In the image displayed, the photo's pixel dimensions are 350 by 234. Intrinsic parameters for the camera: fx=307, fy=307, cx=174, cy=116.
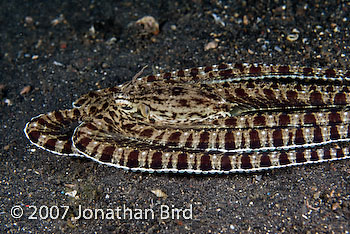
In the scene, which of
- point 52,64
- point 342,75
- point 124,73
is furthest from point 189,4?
point 342,75

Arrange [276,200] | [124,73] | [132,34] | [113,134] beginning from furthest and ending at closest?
[132,34]
[124,73]
[113,134]
[276,200]

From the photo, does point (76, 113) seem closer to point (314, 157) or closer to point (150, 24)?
point (150, 24)

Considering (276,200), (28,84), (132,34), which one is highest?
(132,34)

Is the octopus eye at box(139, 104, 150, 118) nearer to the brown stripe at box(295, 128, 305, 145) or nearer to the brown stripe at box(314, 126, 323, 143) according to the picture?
the brown stripe at box(295, 128, 305, 145)

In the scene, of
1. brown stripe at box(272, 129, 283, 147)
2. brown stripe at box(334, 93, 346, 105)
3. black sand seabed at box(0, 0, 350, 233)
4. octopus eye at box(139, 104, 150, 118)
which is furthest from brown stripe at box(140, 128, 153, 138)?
brown stripe at box(334, 93, 346, 105)

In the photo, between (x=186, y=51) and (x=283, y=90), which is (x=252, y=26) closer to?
(x=186, y=51)

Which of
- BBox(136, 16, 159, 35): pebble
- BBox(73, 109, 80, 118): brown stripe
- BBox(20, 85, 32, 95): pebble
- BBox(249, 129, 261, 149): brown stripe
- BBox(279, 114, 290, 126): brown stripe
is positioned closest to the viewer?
BBox(249, 129, 261, 149): brown stripe
